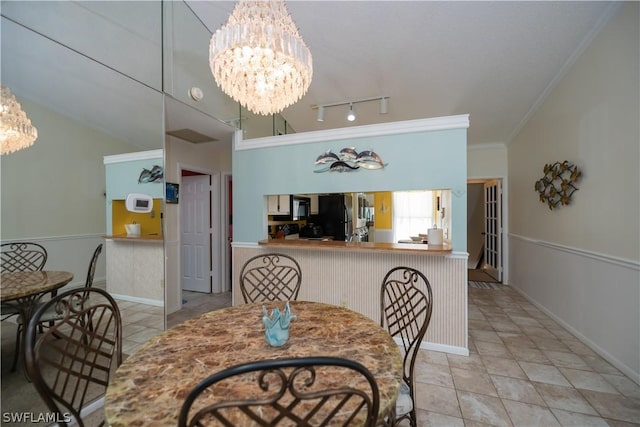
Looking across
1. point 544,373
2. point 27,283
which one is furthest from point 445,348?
point 27,283

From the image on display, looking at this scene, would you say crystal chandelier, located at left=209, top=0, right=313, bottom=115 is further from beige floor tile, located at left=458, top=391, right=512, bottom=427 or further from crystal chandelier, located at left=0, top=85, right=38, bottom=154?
beige floor tile, located at left=458, top=391, right=512, bottom=427

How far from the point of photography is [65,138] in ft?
5.86

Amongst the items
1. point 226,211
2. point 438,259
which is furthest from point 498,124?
point 226,211

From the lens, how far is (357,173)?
2.82 meters

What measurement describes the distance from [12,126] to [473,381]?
3.57m

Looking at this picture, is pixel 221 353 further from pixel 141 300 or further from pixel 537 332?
pixel 537 332

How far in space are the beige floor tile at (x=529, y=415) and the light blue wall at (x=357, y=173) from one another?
120cm

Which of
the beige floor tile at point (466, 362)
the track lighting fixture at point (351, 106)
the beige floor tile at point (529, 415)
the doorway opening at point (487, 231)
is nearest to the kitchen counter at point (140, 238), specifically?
the track lighting fixture at point (351, 106)

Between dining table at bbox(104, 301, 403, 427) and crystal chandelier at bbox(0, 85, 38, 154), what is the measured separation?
4.65 feet

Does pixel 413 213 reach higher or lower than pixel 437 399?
higher

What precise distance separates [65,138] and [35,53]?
51 centimetres

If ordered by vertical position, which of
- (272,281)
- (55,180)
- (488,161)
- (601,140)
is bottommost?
(272,281)

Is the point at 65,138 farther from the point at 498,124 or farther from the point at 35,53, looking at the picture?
the point at 498,124

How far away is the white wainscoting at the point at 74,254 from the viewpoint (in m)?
1.70
